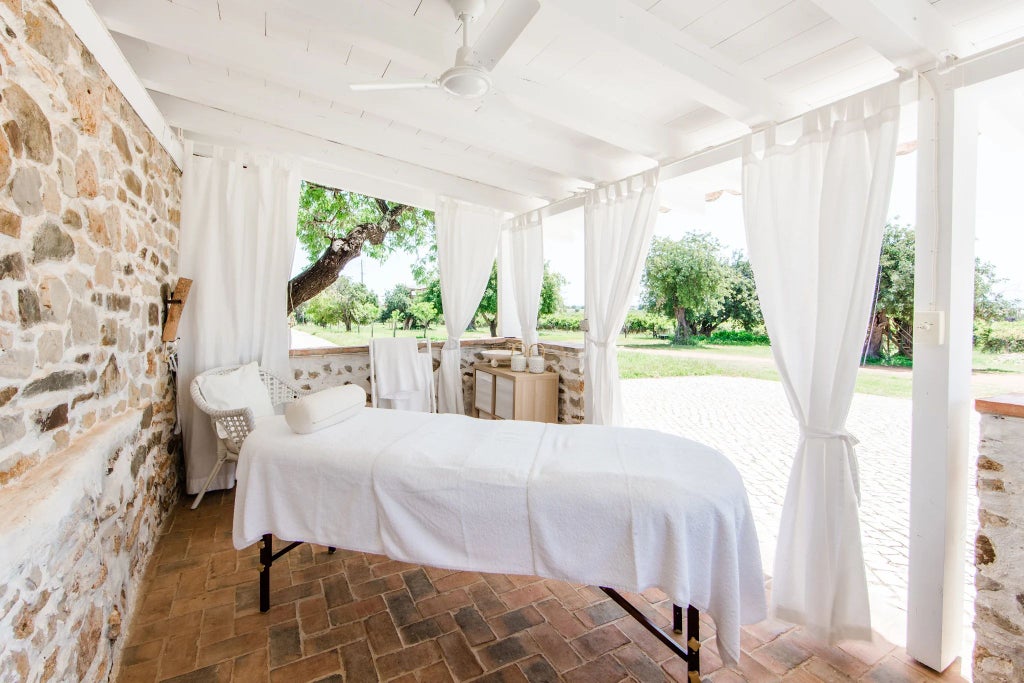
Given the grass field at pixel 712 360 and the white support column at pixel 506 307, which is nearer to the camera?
the grass field at pixel 712 360

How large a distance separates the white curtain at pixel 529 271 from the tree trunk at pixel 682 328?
2.45m

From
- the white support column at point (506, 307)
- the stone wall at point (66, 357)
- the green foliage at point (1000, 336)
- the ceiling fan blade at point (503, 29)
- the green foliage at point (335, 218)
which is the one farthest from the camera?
the white support column at point (506, 307)

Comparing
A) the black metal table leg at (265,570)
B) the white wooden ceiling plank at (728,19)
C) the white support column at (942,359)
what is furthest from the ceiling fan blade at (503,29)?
the black metal table leg at (265,570)

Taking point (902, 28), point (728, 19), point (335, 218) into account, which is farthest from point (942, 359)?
point (335, 218)

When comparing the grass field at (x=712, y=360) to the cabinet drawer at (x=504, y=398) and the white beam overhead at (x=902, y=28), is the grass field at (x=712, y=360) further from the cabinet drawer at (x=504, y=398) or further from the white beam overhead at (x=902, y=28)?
the white beam overhead at (x=902, y=28)

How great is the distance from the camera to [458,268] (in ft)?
14.3

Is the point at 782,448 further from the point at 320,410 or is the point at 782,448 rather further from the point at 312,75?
the point at 312,75

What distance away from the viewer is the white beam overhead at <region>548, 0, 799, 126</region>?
1596 millimetres

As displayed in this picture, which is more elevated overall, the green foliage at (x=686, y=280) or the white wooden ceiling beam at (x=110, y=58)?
the white wooden ceiling beam at (x=110, y=58)

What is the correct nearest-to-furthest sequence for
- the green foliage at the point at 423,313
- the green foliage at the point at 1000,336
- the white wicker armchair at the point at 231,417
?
the green foliage at the point at 1000,336
the white wicker armchair at the point at 231,417
the green foliage at the point at 423,313

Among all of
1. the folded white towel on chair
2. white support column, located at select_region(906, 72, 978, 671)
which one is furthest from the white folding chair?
white support column, located at select_region(906, 72, 978, 671)

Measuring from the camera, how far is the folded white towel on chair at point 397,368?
153 inches

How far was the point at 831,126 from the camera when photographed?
1.90 meters

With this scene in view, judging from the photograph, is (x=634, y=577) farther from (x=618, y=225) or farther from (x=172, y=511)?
(x=172, y=511)
